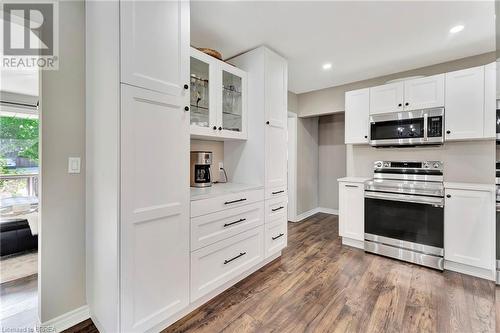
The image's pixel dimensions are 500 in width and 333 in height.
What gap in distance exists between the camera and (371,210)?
2896 mm

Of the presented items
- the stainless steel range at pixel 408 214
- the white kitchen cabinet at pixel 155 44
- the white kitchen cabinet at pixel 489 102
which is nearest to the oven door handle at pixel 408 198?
the stainless steel range at pixel 408 214

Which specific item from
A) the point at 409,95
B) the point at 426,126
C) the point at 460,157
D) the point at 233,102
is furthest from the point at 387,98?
the point at 233,102

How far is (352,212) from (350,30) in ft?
7.31

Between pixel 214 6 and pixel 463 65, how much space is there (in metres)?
3.14

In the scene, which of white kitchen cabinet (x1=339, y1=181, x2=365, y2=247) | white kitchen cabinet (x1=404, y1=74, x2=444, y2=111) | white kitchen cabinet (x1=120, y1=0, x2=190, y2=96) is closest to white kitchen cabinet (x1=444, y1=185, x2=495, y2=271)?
white kitchen cabinet (x1=339, y1=181, x2=365, y2=247)

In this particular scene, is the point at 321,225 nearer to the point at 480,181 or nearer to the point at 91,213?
the point at 480,181

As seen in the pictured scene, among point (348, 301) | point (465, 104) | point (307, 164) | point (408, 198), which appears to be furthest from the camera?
point (307, 164)

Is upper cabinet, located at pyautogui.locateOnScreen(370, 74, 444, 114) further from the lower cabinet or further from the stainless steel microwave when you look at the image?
the lower cabinet

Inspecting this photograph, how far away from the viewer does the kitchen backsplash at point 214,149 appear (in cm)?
258

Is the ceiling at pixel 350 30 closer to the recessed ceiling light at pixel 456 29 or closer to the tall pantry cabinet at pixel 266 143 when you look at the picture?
the recessed ceiling light at pixel 456 29

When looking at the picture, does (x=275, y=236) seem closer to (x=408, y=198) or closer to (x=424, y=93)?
(x=408, y=198)

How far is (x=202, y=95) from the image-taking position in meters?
2.20

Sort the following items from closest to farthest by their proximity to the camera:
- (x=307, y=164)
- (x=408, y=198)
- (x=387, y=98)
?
(x=408, y=198) → (x=387, y=98) → (x=307, y=164)

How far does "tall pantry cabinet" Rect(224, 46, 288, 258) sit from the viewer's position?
252 centimetres
